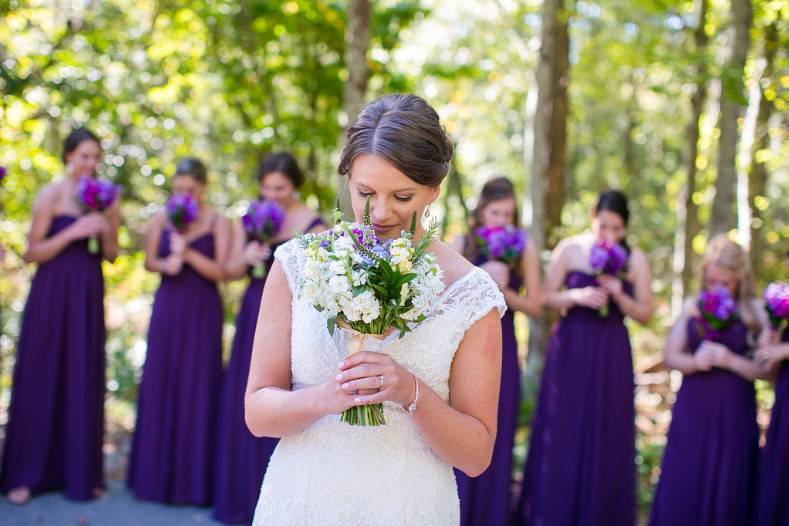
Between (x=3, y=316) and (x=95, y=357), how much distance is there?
3788mm

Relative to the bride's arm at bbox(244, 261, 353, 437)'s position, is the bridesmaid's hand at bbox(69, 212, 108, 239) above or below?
above

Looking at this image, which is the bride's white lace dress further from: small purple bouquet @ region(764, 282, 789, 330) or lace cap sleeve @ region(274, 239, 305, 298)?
small purple bouquet @ region(764, 282, 789, 330)

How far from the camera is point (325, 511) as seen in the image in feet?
7.55

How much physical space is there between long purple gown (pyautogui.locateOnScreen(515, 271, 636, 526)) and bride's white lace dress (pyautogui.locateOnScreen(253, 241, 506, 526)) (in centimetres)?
375

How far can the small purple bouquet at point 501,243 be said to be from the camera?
5.73 metres

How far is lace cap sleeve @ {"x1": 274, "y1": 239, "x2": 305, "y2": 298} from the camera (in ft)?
7.68

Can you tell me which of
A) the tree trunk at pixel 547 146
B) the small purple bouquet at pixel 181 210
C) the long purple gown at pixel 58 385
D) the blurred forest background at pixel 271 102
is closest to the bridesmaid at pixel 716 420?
the blurred forest background at pixel 271 102

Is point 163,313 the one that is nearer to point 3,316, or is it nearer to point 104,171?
point 104,171

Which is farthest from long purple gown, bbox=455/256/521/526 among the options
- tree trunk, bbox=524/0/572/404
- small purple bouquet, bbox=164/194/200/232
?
small purple bouquet, bbox=164/194/200/232

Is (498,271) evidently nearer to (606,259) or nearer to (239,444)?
(606,259)

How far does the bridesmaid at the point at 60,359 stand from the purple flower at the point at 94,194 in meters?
0.09

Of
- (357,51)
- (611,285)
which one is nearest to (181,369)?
(357,51)

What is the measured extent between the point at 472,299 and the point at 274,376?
0.66 m

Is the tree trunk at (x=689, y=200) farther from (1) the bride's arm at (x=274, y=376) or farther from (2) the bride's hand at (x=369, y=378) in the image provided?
(2) the bride's hand at (x=369, y=378)
